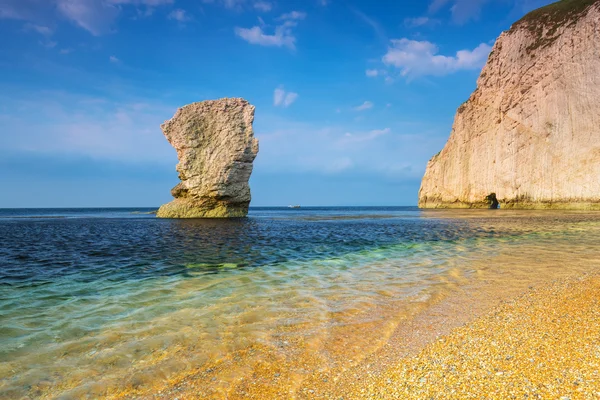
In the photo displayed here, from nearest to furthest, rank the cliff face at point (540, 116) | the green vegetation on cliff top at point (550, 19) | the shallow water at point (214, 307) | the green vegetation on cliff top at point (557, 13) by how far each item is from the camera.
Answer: the shallow water at point (214, 307)
the cliff face at point (540, 116)
the green vegetation on cliff top at point (557, 13)
the green vegetation on cliff top at point (550, 19)

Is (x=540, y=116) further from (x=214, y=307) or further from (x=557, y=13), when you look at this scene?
(x=214, y=307)

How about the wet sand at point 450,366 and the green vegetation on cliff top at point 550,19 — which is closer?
the wet sand at point 450,366

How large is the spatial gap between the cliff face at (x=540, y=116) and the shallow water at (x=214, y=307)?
1584 inches

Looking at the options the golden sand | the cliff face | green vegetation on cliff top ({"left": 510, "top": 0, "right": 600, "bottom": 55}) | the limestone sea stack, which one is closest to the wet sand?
the golden sand

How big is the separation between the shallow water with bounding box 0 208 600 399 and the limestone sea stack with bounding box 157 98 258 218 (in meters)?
25.2

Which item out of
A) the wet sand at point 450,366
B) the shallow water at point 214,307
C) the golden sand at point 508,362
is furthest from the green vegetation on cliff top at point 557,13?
the wet sand at point 450,366

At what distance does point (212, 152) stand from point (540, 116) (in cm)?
4558

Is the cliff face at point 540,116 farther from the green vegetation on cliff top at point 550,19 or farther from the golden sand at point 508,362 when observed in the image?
the golden sand at point 508,362

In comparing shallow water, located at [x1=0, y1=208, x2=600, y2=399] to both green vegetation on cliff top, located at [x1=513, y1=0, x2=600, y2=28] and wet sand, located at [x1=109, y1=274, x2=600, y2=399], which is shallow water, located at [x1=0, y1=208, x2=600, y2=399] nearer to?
wet sand, located at [x1=109, y1=274, x2=600, y2=399]

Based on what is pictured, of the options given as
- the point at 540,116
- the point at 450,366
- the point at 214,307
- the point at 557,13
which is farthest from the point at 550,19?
the point at 214,307

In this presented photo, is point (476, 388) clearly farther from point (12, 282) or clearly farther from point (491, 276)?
point (12, 282)

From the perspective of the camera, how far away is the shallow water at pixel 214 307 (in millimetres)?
3938

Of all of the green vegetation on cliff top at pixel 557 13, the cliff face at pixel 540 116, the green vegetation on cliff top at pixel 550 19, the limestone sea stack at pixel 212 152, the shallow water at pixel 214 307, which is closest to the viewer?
the shallow water at pixel 214 307

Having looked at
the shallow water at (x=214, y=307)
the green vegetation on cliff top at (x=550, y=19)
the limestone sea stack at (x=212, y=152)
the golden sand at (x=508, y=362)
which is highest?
the green vegetation on cliff top at (x=550, y=19)
